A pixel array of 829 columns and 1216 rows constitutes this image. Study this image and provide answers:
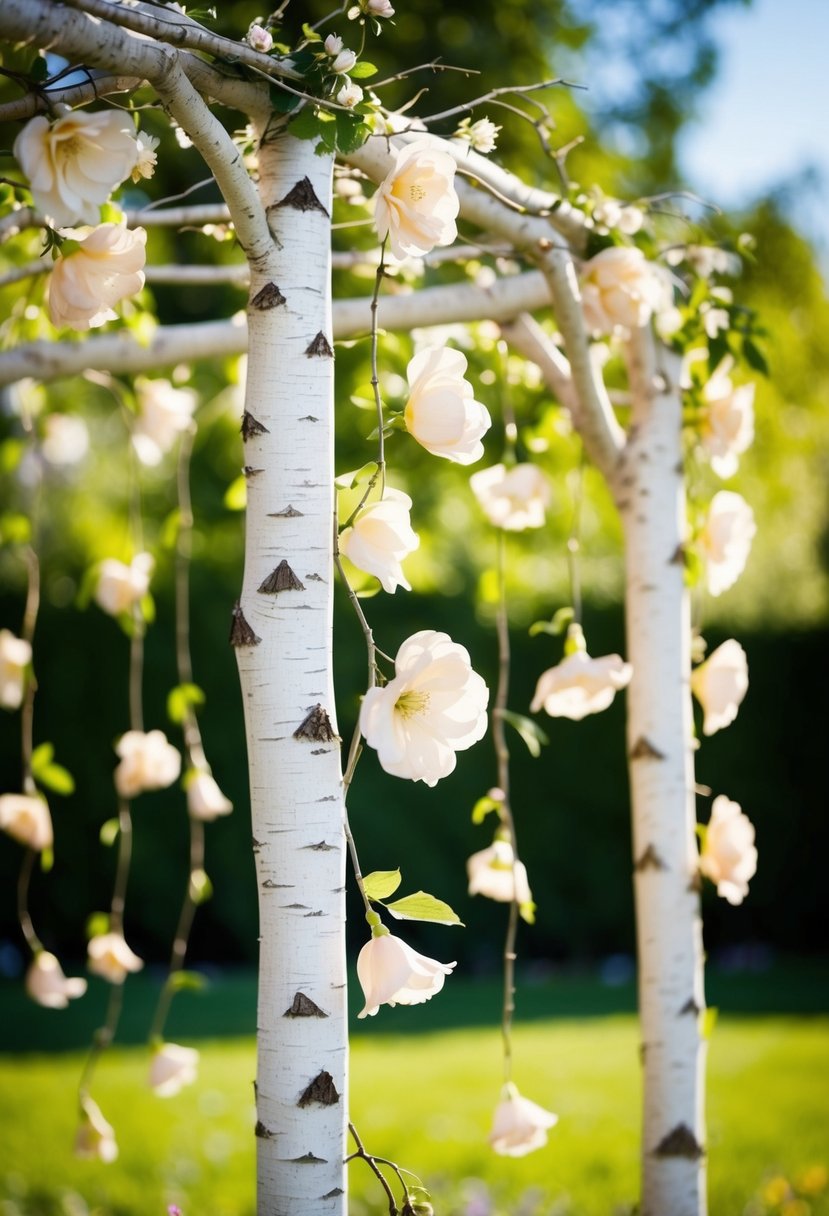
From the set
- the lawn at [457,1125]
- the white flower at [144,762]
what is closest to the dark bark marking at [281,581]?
the white flower at [144,762]

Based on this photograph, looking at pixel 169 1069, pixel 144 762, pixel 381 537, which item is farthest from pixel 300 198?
pixel 169 1069

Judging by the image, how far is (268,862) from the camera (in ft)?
4.19

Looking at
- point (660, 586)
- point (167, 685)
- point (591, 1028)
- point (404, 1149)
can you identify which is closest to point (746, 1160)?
point (404, 1149)

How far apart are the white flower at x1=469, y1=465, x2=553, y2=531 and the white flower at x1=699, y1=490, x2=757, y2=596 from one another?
327mm

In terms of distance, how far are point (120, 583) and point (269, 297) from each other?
1.12m

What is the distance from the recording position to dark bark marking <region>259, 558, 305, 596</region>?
4.20ft

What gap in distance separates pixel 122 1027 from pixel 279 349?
13.8 ft

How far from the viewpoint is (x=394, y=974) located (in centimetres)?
120

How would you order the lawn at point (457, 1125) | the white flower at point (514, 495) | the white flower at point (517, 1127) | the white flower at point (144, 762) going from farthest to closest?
the lawn at point (457, 1125), the white flower at point (144, 762), the white flower at point (514, 495), the white flower at point (517, 1127)

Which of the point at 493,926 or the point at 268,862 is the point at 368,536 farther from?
the point at 493,926

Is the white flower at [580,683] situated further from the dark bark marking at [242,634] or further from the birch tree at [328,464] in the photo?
the dark bark marking at [242,634]

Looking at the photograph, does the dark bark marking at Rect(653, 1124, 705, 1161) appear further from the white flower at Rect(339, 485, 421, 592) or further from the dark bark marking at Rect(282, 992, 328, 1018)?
the white flower at Rect(339, 485, 421, 592)

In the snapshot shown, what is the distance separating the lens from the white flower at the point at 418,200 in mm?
1199

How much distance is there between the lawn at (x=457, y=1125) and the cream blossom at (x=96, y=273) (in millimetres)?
2222
